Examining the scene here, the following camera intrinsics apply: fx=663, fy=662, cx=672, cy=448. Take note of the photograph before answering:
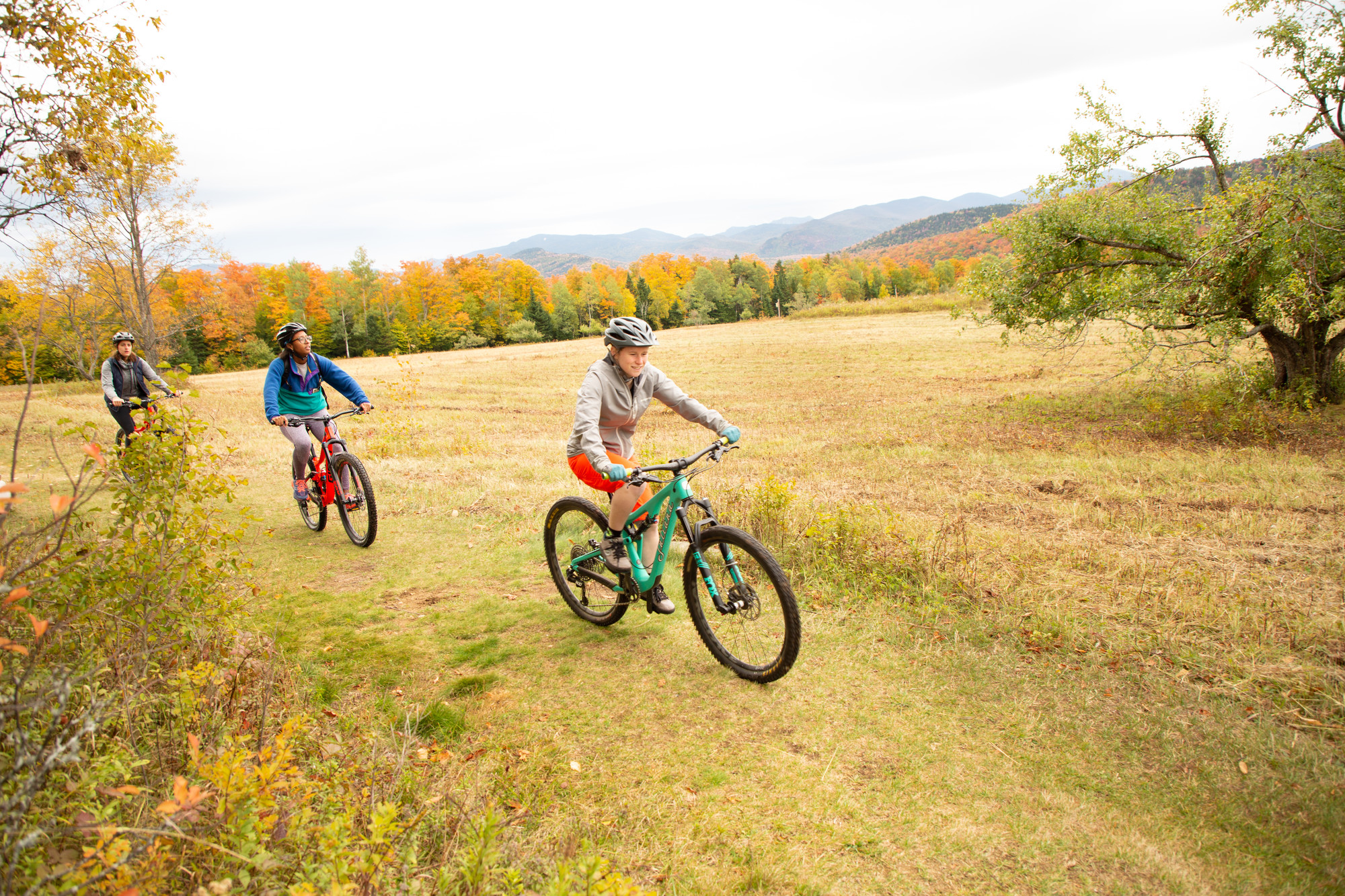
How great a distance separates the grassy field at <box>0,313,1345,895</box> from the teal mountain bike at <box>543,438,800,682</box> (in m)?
0.23

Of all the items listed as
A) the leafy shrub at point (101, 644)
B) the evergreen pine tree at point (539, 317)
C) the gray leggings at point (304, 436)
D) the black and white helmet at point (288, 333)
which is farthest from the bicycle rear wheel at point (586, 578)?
the evergreen pine tree at point (539, 317)

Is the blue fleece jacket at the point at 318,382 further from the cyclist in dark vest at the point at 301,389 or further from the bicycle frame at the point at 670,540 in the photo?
the bicycle frame at the point at 670,540

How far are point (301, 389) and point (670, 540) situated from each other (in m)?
5.25

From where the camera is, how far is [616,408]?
16.3ft

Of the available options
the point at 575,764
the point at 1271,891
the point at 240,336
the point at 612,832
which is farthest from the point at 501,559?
the point at 240,336

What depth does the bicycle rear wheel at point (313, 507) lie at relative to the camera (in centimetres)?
783

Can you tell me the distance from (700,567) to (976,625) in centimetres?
230

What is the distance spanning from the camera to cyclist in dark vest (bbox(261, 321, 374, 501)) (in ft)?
23.8

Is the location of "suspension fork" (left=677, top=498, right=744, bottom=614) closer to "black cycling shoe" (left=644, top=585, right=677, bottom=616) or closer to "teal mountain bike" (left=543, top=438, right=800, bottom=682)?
"teal mountain bike" (left=543, top=438, right=800, bottom=682)

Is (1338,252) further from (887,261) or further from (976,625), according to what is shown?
(887,261)

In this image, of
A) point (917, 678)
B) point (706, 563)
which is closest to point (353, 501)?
point (706, 563)

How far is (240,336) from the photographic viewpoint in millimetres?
67375

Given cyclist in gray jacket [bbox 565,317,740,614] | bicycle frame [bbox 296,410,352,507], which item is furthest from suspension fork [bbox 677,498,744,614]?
bicycle frame [bbox 296,410,352,507]

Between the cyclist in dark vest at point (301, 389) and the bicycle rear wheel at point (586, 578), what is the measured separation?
306cm
